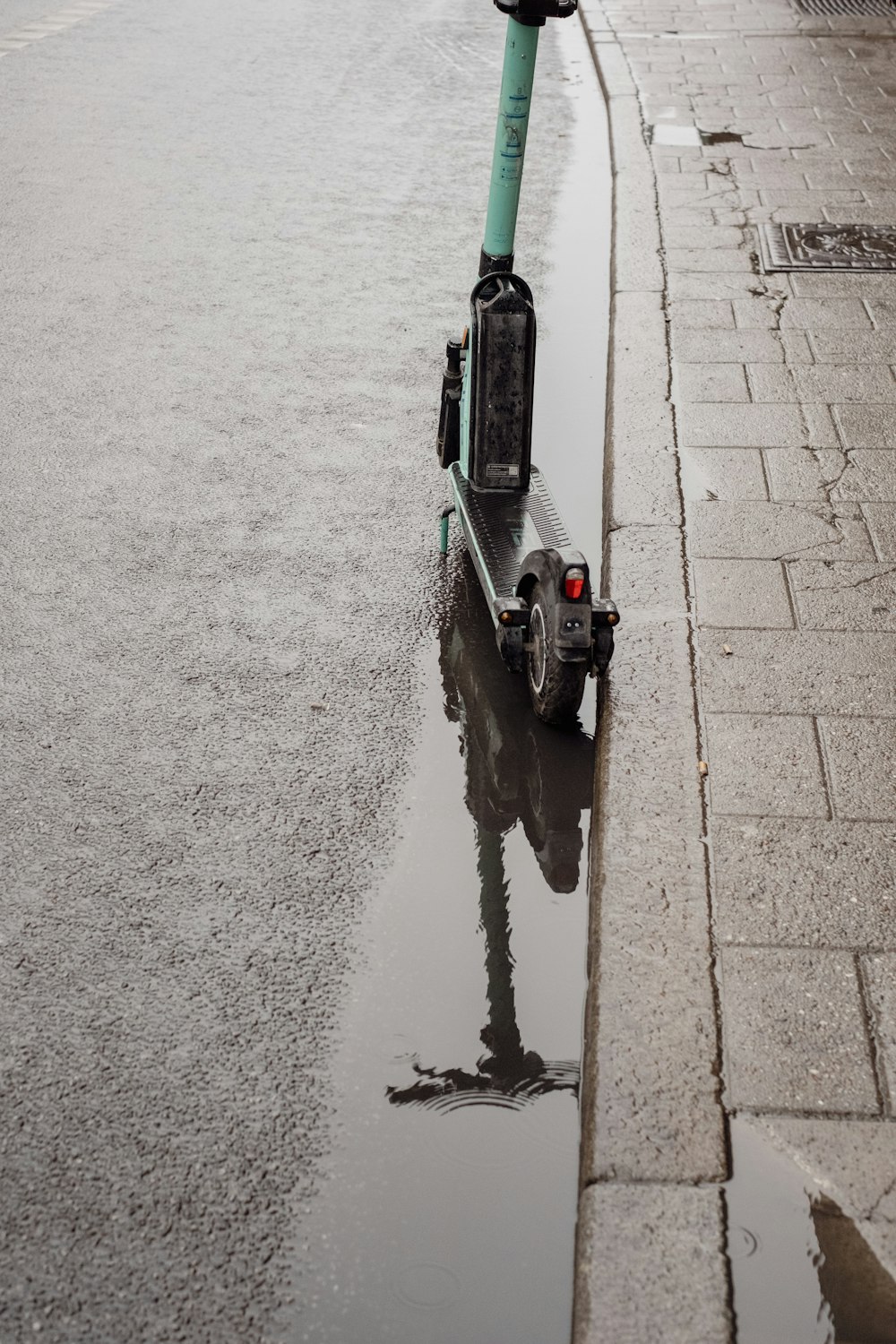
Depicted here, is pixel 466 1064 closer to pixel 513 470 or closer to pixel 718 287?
pixel 513 470

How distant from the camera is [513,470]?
4824 millimetres

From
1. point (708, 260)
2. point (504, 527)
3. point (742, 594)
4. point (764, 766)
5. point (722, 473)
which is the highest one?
point (708, 260)

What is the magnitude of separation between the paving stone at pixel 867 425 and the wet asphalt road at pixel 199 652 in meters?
1.88

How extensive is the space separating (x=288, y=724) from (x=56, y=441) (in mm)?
2431

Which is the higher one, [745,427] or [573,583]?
[573,583]

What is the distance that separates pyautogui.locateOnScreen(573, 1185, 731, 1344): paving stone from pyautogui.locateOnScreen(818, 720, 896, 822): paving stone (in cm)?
140

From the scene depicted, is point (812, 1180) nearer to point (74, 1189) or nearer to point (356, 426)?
point (74, 1189)

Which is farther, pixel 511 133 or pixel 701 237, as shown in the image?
pixel 701 237

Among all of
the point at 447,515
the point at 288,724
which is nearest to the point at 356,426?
the point at 447,515

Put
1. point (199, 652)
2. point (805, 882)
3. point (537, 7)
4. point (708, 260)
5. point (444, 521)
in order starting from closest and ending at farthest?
point (805, 882) < point (537, 7) < point (199, 652) < point (444, 521) < point (708, 260)

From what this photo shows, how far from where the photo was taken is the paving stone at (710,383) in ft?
20.3

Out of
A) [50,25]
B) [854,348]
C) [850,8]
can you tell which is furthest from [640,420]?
[850,8]

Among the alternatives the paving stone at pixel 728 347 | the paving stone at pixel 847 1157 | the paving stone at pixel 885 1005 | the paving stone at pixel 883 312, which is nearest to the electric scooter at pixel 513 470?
the paving stone at pixel 885 1005

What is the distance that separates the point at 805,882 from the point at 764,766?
1.67 feet
